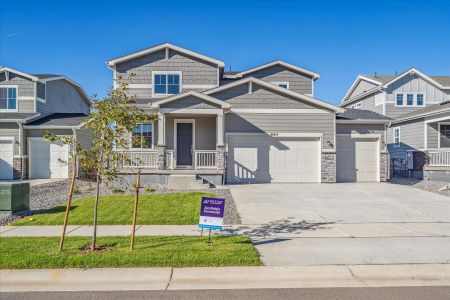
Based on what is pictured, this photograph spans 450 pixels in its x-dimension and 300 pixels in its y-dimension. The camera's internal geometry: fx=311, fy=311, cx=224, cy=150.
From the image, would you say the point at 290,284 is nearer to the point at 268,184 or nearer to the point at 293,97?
the point at 268,184

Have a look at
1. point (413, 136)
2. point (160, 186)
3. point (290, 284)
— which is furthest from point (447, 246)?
point (413, 136)

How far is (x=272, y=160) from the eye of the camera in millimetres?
16062

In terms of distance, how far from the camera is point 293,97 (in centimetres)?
1606

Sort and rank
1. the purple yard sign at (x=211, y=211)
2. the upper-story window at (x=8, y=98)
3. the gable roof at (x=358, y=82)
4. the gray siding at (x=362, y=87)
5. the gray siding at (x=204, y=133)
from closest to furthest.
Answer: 1. the purple yard sign at (x=211, y=211)
2. the gray siding at (x=204, y=133)
3. the upper-story window at (x=8, y=98)
4. the gable roof at (x=358, y=82)
5. the gray siding at (x=362, y=87)

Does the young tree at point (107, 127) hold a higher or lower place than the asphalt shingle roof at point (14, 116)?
lower

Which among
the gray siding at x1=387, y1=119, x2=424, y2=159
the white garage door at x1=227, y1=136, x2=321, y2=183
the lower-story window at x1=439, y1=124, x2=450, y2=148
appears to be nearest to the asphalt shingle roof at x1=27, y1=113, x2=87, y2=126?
the white garage door at x1=227, y1=136, x2=321, y2=183

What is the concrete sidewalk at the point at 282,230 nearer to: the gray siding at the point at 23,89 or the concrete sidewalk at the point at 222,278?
the concrete sidewalk at the point at 222,278

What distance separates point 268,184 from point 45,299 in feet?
40.0

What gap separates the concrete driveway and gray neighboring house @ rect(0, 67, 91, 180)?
11.8 m

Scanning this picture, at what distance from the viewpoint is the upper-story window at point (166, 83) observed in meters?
18.1

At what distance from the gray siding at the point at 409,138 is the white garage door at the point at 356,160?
434 centimetres

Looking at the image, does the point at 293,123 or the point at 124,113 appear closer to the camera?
the point at 124,113

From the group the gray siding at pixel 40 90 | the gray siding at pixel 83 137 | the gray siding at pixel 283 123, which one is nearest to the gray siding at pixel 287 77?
the gray siding at pixel 283 123

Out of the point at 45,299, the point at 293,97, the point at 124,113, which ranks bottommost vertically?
the point at 45,299
